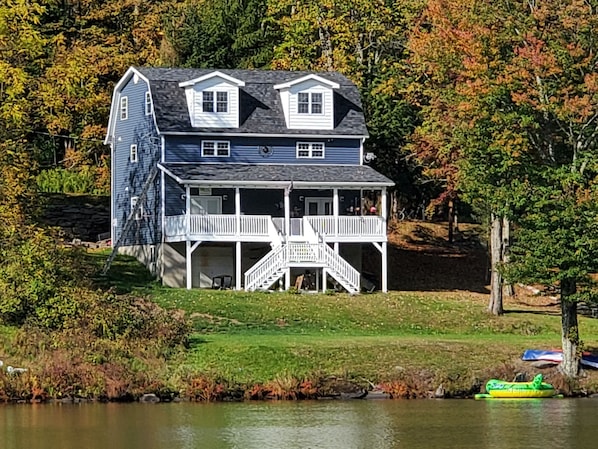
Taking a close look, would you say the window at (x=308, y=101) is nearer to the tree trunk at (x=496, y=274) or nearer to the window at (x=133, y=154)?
the window at (x=133, y=154)

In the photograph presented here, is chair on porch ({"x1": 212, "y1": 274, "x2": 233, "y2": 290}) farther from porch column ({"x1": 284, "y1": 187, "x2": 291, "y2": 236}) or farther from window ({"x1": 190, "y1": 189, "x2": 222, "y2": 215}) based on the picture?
porch column ({"x1": 284, "y1": 187, "x2": 291, "y2": 236})

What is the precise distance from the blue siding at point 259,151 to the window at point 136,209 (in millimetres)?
2594

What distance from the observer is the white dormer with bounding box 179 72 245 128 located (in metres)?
55.4

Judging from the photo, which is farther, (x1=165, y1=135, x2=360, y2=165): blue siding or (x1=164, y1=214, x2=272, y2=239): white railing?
(x1=165, y1=135, x2=360, y2=165): blue siding

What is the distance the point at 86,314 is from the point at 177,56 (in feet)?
96.6

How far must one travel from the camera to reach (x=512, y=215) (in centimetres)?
3866

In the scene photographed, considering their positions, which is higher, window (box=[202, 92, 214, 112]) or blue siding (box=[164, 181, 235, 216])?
window (box=[202, 92, 214, 112])

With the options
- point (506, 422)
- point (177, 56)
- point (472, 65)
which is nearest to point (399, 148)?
point (177, 56)

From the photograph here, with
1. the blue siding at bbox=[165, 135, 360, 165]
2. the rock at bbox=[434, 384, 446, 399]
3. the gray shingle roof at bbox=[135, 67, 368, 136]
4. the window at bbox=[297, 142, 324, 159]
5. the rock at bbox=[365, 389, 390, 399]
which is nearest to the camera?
the rock at bbox=[365, 389, 390, 399]

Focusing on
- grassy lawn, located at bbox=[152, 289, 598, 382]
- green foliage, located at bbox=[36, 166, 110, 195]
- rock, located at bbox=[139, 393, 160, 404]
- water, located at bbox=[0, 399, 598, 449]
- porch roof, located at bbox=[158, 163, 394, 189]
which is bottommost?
water, located at bbox=[0, 399, 598, 449]

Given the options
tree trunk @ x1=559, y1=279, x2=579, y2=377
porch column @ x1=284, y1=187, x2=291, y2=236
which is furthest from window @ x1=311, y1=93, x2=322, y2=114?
tree trunk @ x1=559, y1=279, x2=579, y2=377

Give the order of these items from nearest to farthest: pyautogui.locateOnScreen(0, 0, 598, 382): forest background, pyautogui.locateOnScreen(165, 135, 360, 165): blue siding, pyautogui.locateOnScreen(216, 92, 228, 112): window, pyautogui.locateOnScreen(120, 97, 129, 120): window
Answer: pyautogui.locateOnScreen(0, 0, 598, 382): forest background < pyautogui.locateOnScreen(165, 135, 360, 165): blue siding < pyautogui.locateOnScreen(216, 92, 228, 112): window < pyautogui.locateOnScreen(120, 97, 129, 120): window

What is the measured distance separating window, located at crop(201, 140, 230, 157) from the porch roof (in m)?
0.86

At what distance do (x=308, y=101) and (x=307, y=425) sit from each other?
28.0 metres
